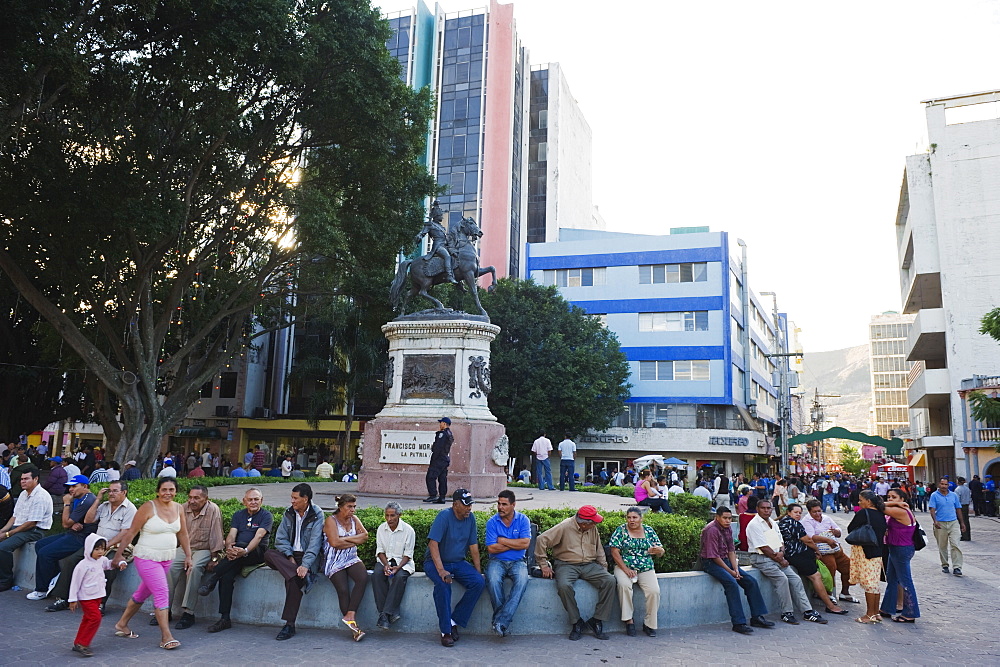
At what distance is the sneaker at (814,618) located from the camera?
26.8 ft

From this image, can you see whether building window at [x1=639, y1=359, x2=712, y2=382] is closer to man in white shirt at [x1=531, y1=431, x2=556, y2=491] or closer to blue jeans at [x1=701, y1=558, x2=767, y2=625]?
man in white shirt at [x1=531, y1=431, x2=556, y2=491]

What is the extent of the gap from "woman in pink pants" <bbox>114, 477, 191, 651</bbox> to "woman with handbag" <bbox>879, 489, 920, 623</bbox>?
7.77 metres

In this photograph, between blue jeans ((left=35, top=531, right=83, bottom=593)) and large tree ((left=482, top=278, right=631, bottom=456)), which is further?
large tree ((left=482, top=278, right=631, bottom=456))

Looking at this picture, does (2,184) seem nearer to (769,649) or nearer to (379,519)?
(379,519)

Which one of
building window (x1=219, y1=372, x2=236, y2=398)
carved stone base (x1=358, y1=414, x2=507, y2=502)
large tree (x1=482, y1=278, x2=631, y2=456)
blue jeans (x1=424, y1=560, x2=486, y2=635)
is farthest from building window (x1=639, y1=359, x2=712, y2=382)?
blue jeans (x1=424, y1=560, x2=486, y2=635)

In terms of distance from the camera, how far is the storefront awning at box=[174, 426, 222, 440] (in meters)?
45.3

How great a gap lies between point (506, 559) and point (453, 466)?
19.0ft

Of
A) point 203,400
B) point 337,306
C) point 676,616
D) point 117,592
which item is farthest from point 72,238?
point 203,400

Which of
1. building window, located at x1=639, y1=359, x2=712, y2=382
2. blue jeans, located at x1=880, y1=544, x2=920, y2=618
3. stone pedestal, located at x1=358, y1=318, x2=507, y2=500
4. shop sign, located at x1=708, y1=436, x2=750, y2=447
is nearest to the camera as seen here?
blue jeans, located at x1=880, y1=544, x2=920, y2=618

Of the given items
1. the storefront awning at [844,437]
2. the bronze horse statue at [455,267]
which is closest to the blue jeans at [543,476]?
the bronze horse statue at [455,267]

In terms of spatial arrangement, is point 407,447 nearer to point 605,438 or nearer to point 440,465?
point 440,465

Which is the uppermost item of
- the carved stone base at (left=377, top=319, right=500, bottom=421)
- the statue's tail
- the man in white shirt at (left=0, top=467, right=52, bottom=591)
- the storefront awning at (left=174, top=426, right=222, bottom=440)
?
the statue's tail

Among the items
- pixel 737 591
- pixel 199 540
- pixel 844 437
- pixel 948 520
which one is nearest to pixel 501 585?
pixel 737 591

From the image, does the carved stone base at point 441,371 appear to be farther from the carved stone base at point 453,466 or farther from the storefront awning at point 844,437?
the storefront awning at point 844,437
